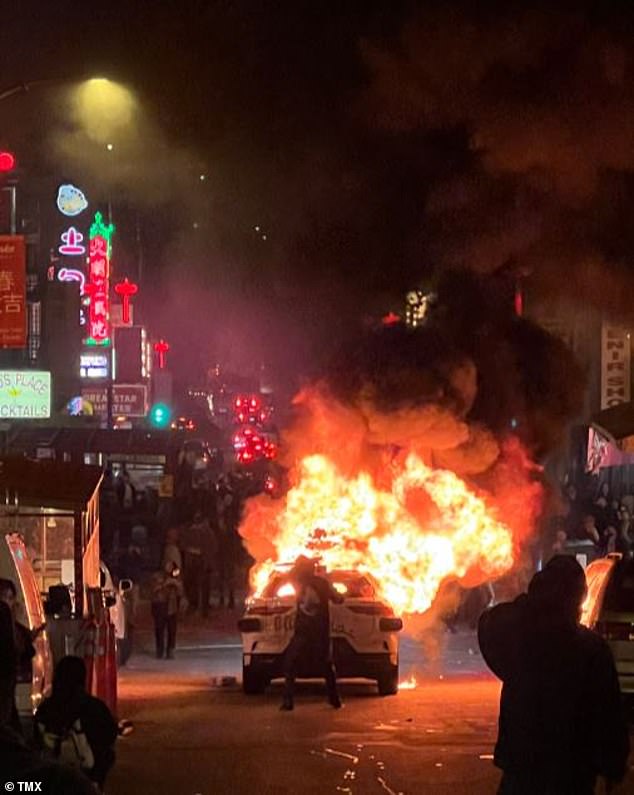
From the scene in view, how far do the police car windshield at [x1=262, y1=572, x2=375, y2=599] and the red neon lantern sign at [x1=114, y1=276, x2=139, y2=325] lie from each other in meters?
25.1

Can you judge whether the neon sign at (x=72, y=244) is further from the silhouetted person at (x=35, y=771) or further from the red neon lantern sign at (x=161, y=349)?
the silhouetted person at (x=35, y=771)

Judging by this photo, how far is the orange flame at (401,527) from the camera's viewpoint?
22656 mm

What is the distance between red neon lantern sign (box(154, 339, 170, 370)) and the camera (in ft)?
181

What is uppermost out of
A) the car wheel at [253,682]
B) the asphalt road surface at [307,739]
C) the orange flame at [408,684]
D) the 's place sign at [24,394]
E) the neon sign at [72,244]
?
the neon sign at [72,244]

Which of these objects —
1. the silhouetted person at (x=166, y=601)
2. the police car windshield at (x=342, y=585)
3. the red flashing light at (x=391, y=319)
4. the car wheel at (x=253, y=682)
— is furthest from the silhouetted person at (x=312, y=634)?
the red flashing light at (x=391, y=319)

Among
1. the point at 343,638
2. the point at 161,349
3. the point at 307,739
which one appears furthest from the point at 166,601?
the point at 161,349

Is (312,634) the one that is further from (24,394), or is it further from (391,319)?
(24,394)

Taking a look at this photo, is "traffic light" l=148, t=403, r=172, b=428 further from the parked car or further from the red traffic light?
the parked car

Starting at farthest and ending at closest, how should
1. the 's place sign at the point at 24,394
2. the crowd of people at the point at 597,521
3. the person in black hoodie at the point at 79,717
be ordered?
the 's place sign at the point at 24,394, the crowd of people at the point at 597,521, the person in black hoodie at the point at 79,717

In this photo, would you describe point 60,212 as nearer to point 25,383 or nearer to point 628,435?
point 25,383

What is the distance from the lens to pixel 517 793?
5.74m

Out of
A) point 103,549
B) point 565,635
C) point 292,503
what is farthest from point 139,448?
point 565,635

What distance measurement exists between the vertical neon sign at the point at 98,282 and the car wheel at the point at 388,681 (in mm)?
21588

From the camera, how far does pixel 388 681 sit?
16234 mm
